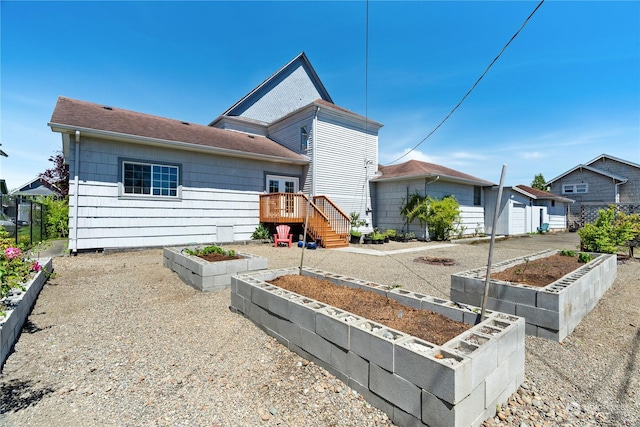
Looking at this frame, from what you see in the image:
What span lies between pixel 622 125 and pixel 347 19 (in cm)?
1136

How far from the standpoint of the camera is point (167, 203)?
9977 mm

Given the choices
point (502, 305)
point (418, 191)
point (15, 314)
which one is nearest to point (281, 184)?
point (418, 191)

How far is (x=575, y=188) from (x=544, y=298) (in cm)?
2757

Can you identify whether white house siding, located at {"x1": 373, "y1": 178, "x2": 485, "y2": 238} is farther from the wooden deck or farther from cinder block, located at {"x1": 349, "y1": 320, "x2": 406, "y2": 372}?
cinder block, located at {"x1": 349, "y1": 320, "x2": 406, "y2": 372}

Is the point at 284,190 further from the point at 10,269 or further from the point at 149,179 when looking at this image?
the point at 10,269

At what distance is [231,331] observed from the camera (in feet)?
11.2

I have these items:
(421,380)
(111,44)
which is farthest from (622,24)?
(111,44)

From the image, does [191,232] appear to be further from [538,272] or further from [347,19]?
[538,272]

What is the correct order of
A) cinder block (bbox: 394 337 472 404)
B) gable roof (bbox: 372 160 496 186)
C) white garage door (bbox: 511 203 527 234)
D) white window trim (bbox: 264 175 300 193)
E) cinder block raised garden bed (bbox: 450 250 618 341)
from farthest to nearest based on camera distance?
white garage door (bbox: 511 203 527 234), gable roof (bbox: 372 160 496 186), white window trim (bbox: 264 175 300 193), cinder block raised garden bed (bbox: 450 250 618 341), cinder block (bbox: 394 337 472 404)

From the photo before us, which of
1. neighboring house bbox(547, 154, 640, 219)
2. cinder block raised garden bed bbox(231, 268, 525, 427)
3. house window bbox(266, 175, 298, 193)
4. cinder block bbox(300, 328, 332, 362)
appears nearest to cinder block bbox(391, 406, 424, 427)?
cinder block raised garden bed bbox(231, 268, 525, 427)

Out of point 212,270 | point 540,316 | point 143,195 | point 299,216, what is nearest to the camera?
point 540,316

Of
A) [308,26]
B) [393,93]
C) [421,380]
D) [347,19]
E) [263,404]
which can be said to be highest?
[308,26]

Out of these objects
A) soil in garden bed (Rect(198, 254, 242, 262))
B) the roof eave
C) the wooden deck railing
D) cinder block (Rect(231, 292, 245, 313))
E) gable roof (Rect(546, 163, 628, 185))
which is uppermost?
gable roof (Rect(546, 163, 628, 185))

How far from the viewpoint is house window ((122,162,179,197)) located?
9.41 m
